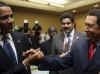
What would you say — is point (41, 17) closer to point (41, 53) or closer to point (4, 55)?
point (41, 53)

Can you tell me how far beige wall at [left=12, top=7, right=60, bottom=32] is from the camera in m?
5.57

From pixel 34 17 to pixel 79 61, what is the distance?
505 cm

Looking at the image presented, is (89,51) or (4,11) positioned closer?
(4,11)

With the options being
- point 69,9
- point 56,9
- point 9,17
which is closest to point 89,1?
point 69,9

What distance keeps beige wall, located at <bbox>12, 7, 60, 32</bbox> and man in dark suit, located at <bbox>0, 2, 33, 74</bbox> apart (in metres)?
4.35

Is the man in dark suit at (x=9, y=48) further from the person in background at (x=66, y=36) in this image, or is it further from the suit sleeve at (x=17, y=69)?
the person in background at (x=66, y=36)

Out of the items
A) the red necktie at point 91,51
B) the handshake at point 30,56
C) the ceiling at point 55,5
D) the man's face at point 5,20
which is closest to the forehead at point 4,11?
the man's face at point 5,20

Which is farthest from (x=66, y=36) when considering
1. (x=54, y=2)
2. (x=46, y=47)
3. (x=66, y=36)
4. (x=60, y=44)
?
(x=54, y=2)

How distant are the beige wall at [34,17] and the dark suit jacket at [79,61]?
4.32m

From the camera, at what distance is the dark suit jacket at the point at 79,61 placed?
1200 millimetres

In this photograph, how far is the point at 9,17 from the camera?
3.82ft

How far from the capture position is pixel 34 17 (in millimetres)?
6094

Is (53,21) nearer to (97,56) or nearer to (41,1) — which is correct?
(41,1)

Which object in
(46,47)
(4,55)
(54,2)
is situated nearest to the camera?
(4,55)
